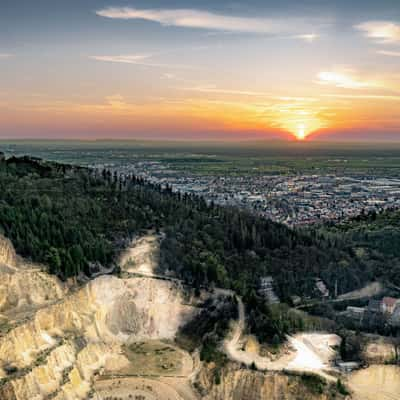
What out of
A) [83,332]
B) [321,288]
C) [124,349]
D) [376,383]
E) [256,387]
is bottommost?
[124,349]

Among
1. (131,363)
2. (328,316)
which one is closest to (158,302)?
(131,363)

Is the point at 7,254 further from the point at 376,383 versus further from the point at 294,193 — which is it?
the point at 294,193

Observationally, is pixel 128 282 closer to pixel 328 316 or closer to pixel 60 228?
pixel 60 228

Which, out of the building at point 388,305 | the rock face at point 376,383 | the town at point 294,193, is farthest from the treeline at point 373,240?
the rock face at point 376,383

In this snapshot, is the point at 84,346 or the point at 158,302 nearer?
the point at 84,346

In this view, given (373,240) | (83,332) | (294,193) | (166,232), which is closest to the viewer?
(83,332)

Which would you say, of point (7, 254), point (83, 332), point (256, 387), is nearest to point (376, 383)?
point (256, 387)

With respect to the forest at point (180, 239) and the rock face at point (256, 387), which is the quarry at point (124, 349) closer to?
the rock face at point (256, 387)
